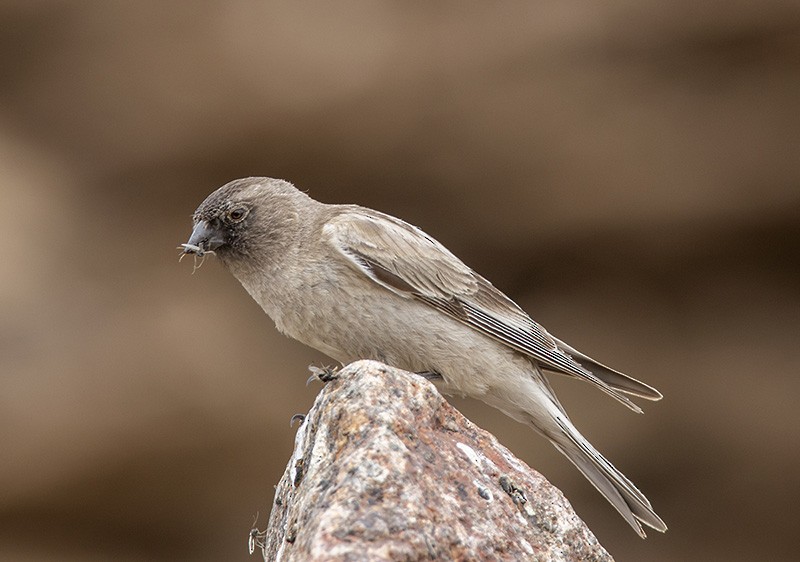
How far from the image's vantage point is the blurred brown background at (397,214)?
9.75m

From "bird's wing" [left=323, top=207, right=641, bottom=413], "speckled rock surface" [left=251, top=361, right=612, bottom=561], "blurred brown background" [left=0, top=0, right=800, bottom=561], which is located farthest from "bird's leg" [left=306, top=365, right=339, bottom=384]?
"blurred brown background" [left=0, top=0, right=800, bottom=561]

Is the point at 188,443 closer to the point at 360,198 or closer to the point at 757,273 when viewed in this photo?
the point at 360,198

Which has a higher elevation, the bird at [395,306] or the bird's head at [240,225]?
the bird's head at [240,225]

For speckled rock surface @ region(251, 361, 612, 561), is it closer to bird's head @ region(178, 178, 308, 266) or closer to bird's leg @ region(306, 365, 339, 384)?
bird's leg @ region(306, 365, 339, 384)

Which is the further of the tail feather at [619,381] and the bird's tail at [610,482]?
the tail feather at [619,381]

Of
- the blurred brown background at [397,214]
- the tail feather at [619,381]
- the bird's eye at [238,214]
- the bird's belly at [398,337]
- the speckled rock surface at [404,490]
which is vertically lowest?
the speckled rock surface at [404,490]

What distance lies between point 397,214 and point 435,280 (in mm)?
4751

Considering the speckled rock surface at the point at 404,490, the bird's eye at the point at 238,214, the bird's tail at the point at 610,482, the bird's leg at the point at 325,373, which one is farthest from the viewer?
the bird's eye at the point at 238,214

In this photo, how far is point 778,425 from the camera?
34.3 ft

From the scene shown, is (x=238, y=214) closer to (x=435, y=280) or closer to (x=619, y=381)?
(x=435, y=280)

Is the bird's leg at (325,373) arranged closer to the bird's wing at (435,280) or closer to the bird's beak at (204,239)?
the bird's wing at (435,280)

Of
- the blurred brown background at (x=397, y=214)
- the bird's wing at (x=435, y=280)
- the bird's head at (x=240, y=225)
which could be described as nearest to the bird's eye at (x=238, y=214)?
the bird's head at (x=240, y=225)

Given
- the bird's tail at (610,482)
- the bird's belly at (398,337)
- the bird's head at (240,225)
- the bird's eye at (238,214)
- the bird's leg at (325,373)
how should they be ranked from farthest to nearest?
the bird's eye at (238,214), the bird's head at (240,225), the bird's tail at (610,482), the bird's belly at (398,337), the bird's leg at (325,373)

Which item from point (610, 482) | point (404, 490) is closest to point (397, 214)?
point (610, 482)
